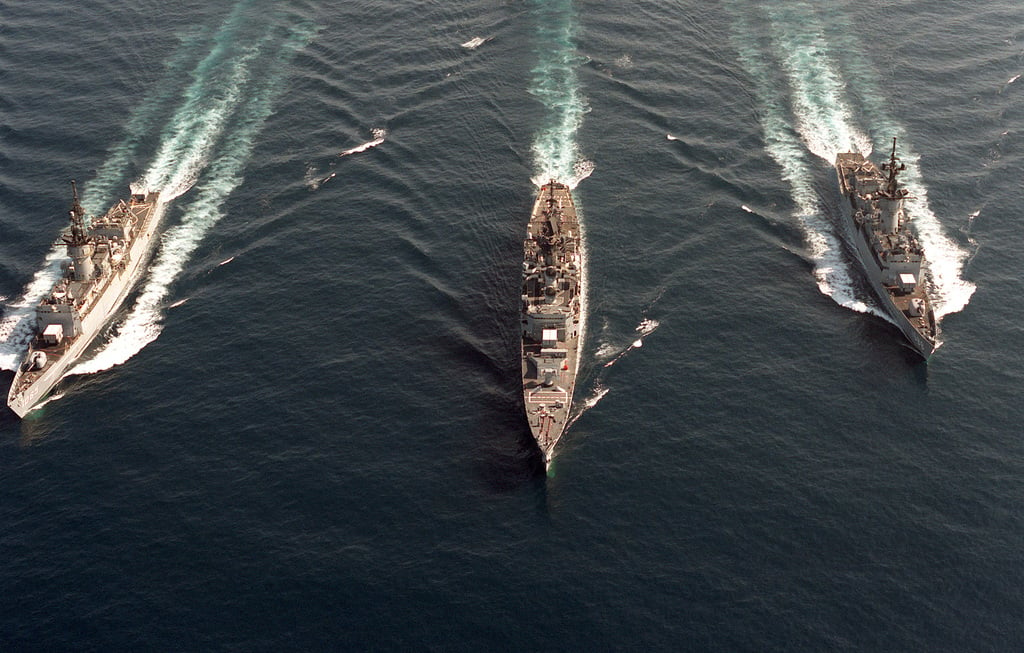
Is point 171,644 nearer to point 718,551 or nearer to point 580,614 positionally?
point 580,614

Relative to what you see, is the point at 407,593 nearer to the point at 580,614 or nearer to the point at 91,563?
the point at 580,614

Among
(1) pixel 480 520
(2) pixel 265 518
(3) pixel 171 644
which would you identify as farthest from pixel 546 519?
(3) pixel 171 644

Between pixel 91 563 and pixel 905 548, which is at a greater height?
pixel 91 563

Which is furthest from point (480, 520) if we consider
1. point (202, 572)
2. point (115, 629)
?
point (115, 629)

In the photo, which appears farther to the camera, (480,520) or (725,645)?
(480,520)

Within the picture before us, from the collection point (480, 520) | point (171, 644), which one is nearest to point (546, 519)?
point (480, 520)

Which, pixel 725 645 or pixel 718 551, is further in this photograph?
pixel 718 551

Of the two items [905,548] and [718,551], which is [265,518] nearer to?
[718,551]
